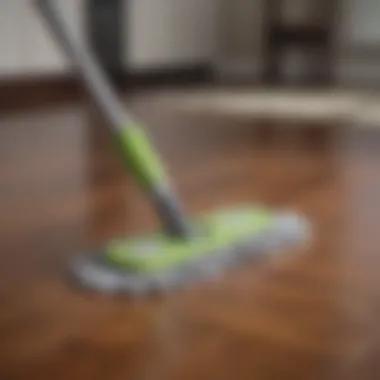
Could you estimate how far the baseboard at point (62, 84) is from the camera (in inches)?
126

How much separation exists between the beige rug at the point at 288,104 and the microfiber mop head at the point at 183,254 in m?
1.46

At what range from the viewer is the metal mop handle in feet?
3.71

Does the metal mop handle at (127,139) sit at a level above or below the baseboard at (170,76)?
below

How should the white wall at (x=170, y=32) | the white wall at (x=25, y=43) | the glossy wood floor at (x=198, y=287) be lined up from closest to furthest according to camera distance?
the glossy wood floor at (x=198, y=287) → the white wall at (x=25, y=43) → the white wall at (x=170, y=32)

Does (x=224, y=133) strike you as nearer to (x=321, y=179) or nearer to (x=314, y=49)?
(x=321, y=179)

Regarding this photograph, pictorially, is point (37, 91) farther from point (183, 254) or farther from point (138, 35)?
point (183, 254)

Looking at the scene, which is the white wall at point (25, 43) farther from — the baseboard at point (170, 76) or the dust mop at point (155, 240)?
the dust mop at point (155, 240)

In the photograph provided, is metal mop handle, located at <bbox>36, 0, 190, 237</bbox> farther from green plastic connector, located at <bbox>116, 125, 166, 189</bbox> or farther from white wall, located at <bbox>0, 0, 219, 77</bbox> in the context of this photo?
white wall, located at <bbox>0, 0, 219, 77</bbox>

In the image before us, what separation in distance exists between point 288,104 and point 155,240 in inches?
85.0

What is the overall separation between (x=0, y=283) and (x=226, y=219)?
1.12 feet

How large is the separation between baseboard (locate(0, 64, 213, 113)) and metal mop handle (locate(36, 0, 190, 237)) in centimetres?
179

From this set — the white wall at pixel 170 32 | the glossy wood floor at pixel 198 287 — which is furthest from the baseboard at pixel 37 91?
the glossy wood floor at pixel 198 287

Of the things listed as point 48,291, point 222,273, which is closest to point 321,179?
point 222,273

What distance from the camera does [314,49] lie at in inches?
178
